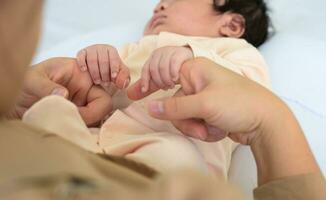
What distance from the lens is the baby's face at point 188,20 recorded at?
44.4 inches

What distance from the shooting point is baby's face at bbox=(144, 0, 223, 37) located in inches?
44.4

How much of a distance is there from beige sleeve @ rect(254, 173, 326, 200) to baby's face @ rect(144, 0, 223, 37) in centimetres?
51

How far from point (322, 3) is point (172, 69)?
29.3 inches

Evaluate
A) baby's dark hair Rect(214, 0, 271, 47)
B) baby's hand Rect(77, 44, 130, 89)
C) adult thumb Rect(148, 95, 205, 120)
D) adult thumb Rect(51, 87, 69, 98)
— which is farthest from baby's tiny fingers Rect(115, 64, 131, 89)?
baby's dark hair Rect(214, 0, 271, 47)

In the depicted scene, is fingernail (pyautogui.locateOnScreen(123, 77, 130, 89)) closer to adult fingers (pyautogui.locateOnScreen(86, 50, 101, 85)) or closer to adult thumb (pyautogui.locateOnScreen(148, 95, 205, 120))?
adult fingers (pyautogui.locateOnScreen(86, 50, 101, 85))

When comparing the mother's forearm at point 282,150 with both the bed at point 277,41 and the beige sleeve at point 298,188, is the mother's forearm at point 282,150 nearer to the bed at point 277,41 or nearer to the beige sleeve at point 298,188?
the beige sleeve at point 298,188

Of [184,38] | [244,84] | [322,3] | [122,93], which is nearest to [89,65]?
[122,93]

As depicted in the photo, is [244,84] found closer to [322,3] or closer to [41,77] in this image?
[41,77]

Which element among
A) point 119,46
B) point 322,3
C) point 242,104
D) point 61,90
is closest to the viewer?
point 242,104

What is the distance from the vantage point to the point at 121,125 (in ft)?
2.89

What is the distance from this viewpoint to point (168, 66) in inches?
30.2

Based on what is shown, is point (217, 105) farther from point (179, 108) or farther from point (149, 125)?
point (149, 125)

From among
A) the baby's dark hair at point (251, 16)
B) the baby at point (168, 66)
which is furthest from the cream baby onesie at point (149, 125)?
the baby's dark hair at point (251, 16)

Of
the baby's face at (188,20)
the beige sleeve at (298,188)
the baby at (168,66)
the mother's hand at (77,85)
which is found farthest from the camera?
the baby's face at (188,20)
